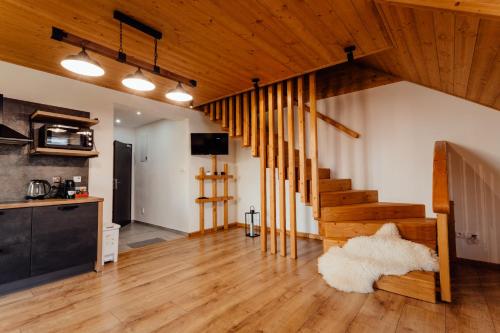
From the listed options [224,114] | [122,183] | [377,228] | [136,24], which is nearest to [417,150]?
[377,228]

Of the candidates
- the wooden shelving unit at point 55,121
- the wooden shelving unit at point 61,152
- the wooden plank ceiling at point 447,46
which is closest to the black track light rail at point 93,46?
the wooden shelving unit at point 55,121

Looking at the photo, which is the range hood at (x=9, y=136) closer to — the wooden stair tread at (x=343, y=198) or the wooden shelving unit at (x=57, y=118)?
the wooden shelving unit at (x=57, y=118)

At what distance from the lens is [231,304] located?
224 cm

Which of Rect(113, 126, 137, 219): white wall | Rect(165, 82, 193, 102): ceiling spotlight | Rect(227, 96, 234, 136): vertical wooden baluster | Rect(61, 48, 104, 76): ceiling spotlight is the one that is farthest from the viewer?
Rect(113, 126, 137, 219): white wall

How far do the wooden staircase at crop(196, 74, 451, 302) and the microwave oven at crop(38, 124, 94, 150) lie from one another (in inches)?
84.8

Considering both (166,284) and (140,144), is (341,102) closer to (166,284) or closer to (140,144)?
(166,284)

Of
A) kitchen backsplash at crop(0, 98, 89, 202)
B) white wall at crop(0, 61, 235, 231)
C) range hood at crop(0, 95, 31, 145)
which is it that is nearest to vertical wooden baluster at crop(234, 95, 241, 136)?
white wall at crop(0, 61, 235, 231)

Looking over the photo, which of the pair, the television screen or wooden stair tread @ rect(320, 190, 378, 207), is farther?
the television screen

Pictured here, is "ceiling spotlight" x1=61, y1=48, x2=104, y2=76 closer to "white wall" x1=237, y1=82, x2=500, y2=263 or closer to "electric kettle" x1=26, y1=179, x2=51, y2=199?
"electric kettle" x1=26, y1=179, x2=51, y2=199

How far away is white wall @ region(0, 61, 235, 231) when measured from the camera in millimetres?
3049

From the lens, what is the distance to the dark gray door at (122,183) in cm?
576

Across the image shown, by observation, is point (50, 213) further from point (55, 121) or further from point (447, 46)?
point (447, 46)

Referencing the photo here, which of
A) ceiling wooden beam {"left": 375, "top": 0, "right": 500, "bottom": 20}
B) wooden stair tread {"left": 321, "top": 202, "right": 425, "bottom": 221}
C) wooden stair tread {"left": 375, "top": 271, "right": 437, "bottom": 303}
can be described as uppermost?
ceiling wooden beam {"left": 375, "top": 0, "right": 500, "bottom": 20}

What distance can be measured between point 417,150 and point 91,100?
492cm
